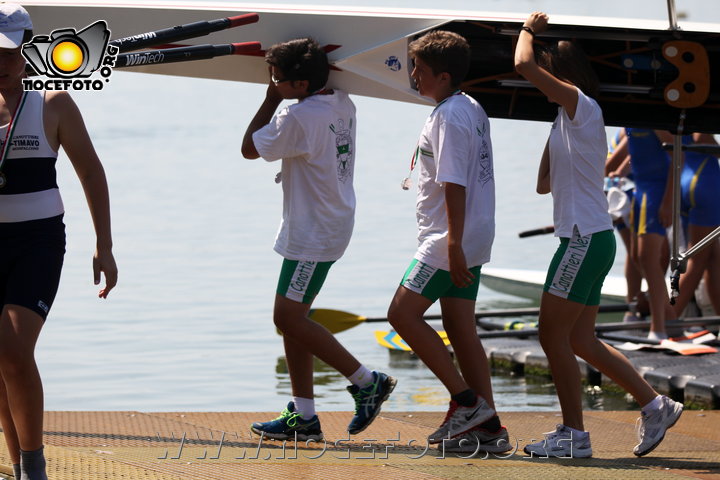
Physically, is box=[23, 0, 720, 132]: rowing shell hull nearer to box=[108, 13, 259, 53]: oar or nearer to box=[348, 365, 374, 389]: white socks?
box=[108, 13, 259, 53]: oar

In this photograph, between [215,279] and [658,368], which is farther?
[215,279]

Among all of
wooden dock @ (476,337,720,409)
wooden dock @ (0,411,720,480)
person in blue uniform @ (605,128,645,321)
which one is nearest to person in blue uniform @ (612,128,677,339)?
wooden dock @ (476,337,720,409)

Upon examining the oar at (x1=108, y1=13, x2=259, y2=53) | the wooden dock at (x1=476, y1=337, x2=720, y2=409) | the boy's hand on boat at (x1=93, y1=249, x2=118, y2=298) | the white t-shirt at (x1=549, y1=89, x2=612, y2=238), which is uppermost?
the oar at (x1=108, y1=13, x2=259, y2=53)

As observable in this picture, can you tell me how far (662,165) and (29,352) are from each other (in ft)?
18.2

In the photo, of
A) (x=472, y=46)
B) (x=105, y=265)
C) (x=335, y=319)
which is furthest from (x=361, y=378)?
(x=335, y=319)

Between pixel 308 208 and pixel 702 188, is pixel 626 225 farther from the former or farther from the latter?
pixel 308 208

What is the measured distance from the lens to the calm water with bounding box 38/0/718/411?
371 inches

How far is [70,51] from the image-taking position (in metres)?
6.66

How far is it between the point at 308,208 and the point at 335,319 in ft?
12.8

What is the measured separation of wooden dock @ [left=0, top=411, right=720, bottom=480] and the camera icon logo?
1.67 m

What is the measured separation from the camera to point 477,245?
556 centimetres

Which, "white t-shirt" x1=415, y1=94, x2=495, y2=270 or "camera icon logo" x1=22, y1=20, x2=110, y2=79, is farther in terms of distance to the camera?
"camera icon logo" x1=22, y1=20, x2=110, y2=79

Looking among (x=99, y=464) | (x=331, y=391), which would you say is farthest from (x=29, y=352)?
(x=331, y=391)

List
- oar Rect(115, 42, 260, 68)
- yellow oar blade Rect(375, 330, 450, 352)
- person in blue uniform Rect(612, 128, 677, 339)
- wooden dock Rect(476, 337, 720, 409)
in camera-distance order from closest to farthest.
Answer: oar Rect(115, 42, 260, 68)
wooden dock Rect(476, 337, 720, 409)
person in blue uniform Rect(612, 128, 677, 339)
yellow oar blade Rect(375, 330, 450, 352)
